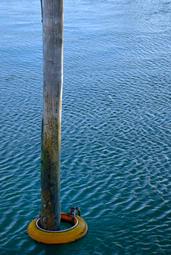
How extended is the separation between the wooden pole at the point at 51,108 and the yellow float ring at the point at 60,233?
0.82ft

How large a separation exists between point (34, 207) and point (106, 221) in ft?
10.8

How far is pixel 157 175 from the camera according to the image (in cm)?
2338

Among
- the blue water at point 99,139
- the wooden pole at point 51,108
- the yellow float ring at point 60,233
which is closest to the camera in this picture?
the wooden pole at point 51,108

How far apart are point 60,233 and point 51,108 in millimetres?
4846

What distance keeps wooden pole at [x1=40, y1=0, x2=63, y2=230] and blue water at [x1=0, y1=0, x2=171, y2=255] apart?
1643 millimetres

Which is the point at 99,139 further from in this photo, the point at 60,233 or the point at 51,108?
the point at 51,108

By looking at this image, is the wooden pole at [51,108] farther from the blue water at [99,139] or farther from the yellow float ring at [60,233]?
the blue water at [99,139]

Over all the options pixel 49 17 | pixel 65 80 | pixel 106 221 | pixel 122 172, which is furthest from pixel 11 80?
pixel 49 17

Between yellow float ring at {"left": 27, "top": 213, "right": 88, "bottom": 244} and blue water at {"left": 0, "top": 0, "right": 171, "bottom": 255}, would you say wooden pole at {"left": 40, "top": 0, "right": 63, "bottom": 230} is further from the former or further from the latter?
blue water at {"left": 0, "top": 0, "right": 171, "bottom": 255}

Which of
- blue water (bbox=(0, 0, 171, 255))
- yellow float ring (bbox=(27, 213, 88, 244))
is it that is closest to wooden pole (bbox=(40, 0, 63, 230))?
yellow float ring (bbox=(27, 213, 88, 244))

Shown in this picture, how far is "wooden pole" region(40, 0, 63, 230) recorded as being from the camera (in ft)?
47.9

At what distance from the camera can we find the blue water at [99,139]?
18.5 metres

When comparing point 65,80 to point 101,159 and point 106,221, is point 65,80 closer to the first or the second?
point 101,159

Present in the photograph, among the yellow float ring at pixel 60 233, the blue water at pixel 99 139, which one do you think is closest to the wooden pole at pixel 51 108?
the yellow float ring at pixel 60 233
